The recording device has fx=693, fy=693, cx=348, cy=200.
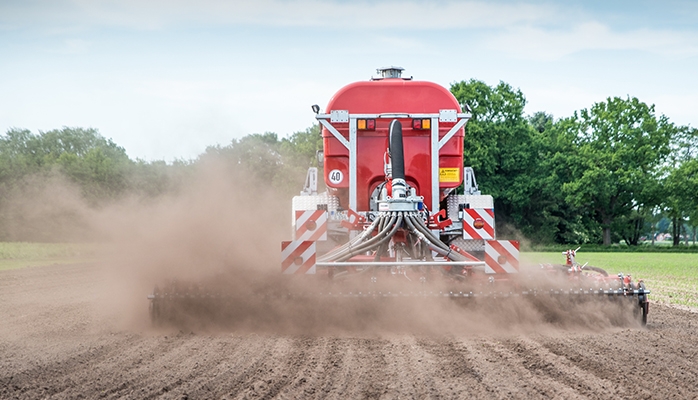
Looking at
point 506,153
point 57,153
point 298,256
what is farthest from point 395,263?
point 57,153

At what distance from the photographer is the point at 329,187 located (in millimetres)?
11125

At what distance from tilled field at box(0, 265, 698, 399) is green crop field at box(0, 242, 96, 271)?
67.5ft

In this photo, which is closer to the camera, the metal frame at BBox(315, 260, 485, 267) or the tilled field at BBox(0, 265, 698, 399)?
the tilled field at BBox(0, 265, 698, 399)

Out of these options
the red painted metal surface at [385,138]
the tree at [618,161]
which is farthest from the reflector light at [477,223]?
the tree at [618,161]

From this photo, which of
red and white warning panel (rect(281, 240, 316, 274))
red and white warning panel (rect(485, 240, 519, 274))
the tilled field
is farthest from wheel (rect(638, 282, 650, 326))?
red and white warning panel (rect(281, 240, 316, 274))

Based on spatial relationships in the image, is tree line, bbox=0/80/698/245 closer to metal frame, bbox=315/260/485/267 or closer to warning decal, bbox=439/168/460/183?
warning decal, bbox=439/168/460/183

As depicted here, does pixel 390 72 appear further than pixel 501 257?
Yes

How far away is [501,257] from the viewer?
9.26 meters

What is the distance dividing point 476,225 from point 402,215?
137 cm

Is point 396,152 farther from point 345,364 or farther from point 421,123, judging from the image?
point 345,364

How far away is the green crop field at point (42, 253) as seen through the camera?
28.3 metres

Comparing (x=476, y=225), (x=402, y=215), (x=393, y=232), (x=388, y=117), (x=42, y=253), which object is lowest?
(x=42, y=253)

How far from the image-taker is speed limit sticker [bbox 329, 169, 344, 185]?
10977 mm

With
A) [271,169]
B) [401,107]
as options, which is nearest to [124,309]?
[401,107]
